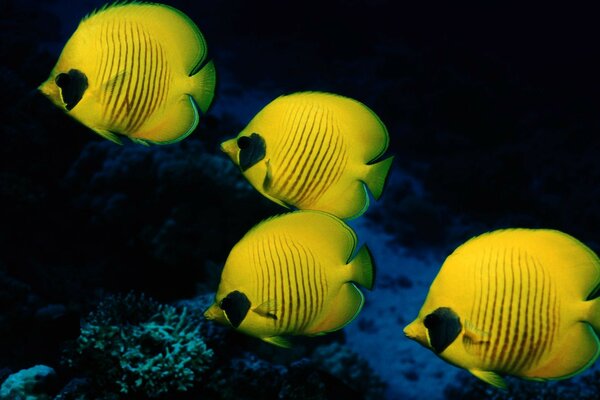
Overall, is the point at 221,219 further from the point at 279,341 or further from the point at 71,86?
the point at 71,86

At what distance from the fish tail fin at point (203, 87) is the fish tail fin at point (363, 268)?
2.22ft

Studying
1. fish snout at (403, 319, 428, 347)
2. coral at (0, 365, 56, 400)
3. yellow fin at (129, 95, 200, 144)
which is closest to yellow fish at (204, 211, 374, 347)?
fish snout at (403, 319, 428, 347)

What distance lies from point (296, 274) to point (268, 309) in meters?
0.14

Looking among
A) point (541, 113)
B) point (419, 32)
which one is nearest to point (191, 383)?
point (541, 113)

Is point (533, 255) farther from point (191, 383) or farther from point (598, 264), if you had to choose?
point (191, 383)

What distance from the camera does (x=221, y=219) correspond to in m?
5.95

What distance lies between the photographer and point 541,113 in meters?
16.3

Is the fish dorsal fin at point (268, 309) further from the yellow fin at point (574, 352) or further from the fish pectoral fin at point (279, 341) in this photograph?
the yellow fin at point (574, 352)

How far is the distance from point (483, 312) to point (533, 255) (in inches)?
8.3

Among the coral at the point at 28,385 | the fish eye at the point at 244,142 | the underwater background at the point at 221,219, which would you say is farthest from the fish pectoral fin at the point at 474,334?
the coral at the point at 28,385

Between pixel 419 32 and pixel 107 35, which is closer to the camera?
pixel 107 35

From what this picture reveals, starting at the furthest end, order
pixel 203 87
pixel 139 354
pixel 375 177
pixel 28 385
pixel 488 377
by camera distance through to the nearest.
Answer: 1. pixel 139 354
2. pixel 28 385
3. pixel 375 177
4. pixel 203 87
5. pixel 488 377

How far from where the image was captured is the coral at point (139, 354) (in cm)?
345

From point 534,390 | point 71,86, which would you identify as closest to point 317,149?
point 71,86
